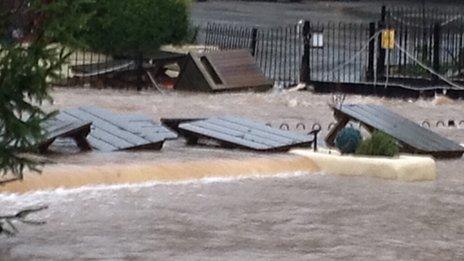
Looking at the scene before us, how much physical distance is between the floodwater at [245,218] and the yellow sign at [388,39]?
346 inches

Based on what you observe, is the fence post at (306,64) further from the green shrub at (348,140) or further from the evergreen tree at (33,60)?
the evergreen tree at (33,60)

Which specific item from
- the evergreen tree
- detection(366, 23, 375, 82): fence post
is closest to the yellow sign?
detection(366, 23, 375, 82): fence post

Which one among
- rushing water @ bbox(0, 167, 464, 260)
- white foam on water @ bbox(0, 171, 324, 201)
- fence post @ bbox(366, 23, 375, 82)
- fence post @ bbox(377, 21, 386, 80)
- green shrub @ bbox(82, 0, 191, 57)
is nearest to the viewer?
rushing water @ bbox(0, 167, 464, 260)

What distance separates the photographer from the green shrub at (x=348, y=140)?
1469cm

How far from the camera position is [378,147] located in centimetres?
1473

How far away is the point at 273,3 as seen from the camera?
61250 millimetres

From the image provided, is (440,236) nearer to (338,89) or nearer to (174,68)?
(338,89)

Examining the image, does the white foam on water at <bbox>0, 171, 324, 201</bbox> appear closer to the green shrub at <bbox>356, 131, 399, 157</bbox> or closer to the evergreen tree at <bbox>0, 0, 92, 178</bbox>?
the green shrub at <bbox>356, 131, 399, 157</bbox>

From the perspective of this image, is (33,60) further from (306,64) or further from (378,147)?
(306,64)

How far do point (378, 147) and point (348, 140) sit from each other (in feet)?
1.07

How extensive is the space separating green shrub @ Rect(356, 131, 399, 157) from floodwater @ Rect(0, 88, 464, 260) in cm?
45

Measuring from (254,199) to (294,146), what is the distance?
270 centimetres

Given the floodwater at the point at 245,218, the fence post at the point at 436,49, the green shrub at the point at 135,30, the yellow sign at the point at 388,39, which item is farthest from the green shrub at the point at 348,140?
the fence post at the point at 436,49

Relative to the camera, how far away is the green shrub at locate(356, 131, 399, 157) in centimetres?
1465
